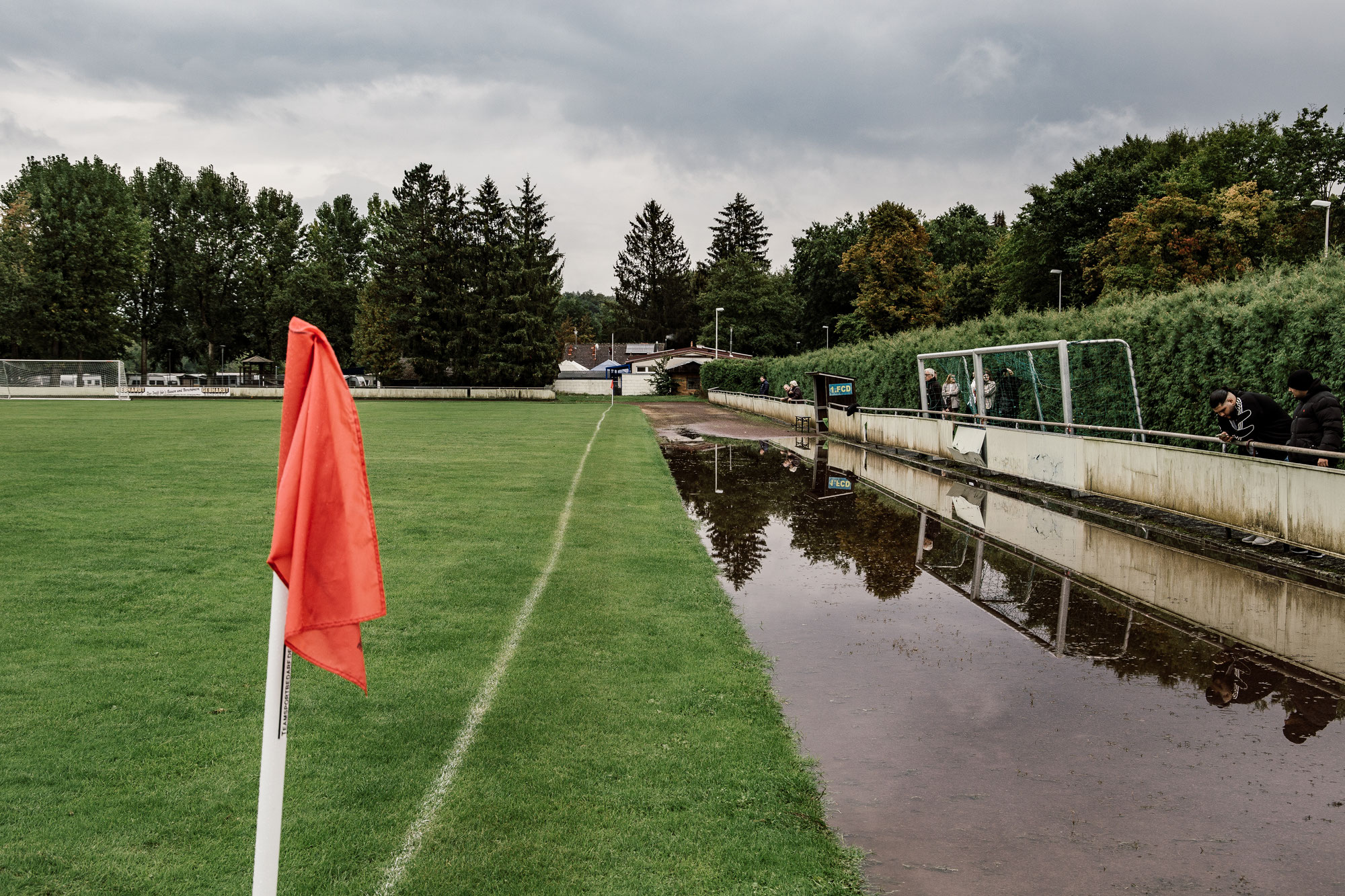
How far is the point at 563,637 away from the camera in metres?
6.86

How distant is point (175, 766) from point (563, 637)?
9.65ft

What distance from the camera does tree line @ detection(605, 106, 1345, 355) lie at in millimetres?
43844

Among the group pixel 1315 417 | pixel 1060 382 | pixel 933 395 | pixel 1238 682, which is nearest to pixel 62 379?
pixel 933 395

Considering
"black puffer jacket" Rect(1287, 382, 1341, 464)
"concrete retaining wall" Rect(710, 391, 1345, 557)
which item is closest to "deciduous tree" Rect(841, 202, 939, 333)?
"concrete retaining wall" Rect(710, 391, 1345, 557)

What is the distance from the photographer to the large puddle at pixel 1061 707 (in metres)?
3.87

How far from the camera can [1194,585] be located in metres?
8.83

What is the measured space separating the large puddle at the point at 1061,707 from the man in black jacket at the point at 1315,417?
68.1 inches

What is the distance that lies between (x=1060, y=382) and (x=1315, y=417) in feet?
24.3

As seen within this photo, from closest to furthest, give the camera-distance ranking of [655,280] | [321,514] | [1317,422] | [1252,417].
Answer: [321,514], [1317,422], [1252,417], [655,280]

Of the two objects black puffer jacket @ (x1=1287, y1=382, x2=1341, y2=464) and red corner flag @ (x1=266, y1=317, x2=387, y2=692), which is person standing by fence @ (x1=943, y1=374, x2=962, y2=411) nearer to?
black puffer jacket @ (x1=1287, y1=382, x2=1341, y2=464)

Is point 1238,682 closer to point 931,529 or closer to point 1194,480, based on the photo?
point 931,529

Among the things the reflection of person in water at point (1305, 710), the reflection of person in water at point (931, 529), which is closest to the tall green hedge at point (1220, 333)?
the reflection of person in water at point (931, 529)

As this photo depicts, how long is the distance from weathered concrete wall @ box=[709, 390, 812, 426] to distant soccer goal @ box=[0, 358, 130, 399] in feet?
137

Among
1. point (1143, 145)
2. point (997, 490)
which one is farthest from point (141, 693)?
point (1143, 145)
